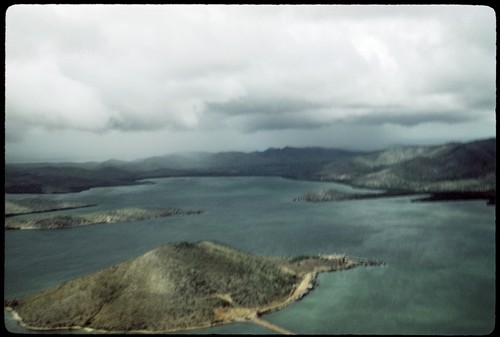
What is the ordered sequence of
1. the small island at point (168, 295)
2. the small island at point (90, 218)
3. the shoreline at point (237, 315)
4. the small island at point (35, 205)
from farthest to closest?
the small island at point (35, 205) < the small island at point (90, 218) < the small island at point (168, 295) < the shoreline at point (237, 315)

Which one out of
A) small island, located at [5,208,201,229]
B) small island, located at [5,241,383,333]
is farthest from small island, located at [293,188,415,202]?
small island, located at [5,241,383,333]

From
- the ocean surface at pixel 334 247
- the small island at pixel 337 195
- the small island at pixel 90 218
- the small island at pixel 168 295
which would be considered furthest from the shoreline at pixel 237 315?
the small island at pixel 337 195

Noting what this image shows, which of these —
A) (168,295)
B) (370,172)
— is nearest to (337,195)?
(370,172)

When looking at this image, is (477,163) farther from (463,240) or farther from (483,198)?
(463,240)

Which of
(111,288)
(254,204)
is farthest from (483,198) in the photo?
(111,288)

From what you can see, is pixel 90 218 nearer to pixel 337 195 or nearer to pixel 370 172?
pixel 337 195

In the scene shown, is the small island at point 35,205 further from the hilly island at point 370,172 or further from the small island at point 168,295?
the small island at point 168,295
